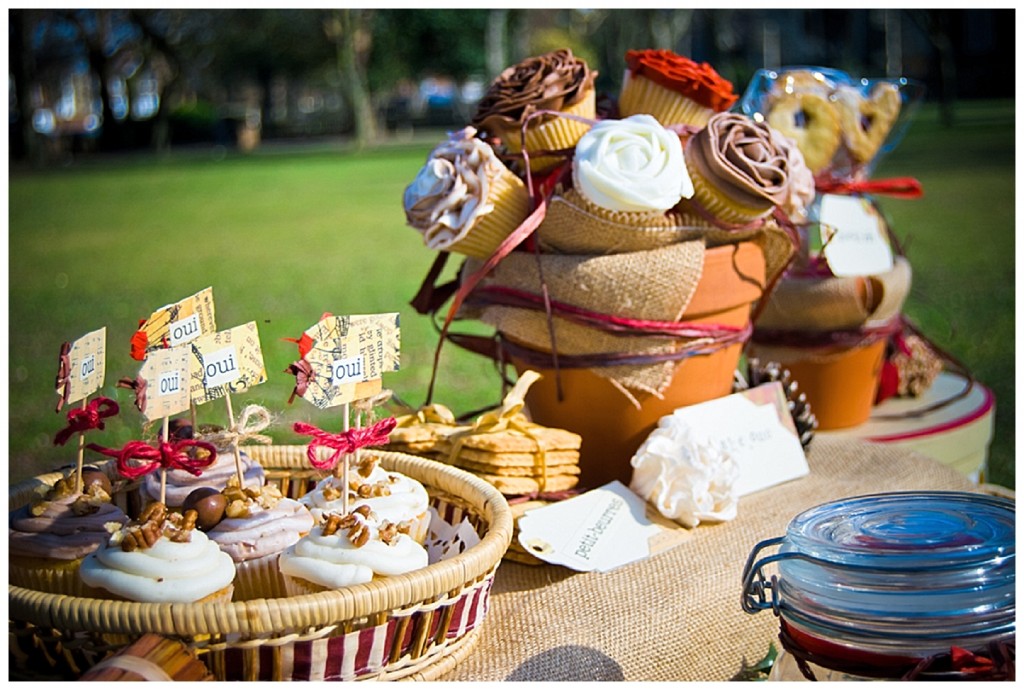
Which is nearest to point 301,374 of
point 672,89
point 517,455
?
point 517,455

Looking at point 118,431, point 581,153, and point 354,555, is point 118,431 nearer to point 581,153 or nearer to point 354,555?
point 581,153

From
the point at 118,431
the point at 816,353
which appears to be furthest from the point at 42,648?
the point at 118,431

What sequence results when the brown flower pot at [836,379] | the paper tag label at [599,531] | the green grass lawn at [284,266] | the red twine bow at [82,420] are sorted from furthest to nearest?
Result: the green grass lawn at [284,266]
the brown flower pot at [836,379]
the paper tag label at [599,531]
the red twine bow at [82,420]

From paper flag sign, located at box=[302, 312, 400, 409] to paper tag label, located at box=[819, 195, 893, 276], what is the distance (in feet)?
3.99

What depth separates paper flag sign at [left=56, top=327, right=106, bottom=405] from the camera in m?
1.25

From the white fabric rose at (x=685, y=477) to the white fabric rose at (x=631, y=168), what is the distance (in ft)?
1.25

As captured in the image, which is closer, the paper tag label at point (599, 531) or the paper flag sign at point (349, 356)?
the paper flag sign at point (349, 356)

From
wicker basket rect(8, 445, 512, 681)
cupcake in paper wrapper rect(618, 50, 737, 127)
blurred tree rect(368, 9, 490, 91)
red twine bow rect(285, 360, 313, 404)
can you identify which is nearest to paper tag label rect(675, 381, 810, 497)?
cupcake in paper wrapper rect(618, 50, 737, 127)

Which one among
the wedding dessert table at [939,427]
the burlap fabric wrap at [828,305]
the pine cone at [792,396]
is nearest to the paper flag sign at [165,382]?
the pine cone at [792,396]

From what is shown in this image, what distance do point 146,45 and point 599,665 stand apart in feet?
73.9

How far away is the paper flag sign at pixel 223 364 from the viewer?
1.25 metres

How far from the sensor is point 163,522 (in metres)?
1.11

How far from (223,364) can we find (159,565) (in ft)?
0.89

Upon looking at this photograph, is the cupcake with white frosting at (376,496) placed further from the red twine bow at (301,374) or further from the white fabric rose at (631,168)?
the white fabric rose at (631,168)
